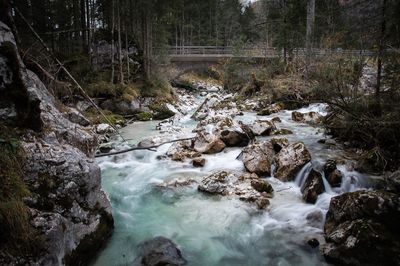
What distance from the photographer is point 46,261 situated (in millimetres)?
4297

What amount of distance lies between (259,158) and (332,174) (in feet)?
7.25

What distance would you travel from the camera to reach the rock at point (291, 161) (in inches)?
347

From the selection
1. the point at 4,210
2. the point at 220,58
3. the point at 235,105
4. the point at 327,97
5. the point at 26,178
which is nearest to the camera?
the point at 4,210

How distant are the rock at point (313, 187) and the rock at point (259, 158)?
1.40 m

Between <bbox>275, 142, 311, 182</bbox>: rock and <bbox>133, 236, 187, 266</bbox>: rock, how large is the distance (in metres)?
4.04

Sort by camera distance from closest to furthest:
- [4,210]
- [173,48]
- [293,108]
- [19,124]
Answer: [4,210]
[19,124]
[293,108]
[173,48]

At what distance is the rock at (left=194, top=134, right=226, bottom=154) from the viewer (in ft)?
36.9

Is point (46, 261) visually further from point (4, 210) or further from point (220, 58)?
point (220, 58)

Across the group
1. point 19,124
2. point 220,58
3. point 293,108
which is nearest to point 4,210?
point 19,124

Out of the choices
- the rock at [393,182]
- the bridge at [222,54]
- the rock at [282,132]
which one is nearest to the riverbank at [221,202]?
the rock at [393,182]

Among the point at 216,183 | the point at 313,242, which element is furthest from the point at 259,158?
the point at 313,242

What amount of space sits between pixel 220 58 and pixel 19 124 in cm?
2948

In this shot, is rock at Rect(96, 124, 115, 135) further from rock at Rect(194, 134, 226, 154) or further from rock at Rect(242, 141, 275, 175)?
rock at Rect(242, 141, 275, 175)

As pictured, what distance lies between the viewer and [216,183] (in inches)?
344
